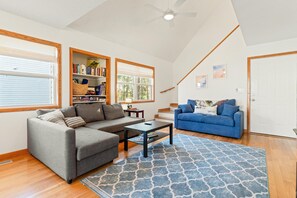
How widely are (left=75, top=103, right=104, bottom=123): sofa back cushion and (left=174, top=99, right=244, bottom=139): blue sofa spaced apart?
219 centimetres

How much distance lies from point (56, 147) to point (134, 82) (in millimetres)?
3627

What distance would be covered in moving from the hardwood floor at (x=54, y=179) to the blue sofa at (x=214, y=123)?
2.53 ft

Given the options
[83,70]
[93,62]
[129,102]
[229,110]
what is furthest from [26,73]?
[229,110]

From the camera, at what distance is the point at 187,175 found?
6.68 feet

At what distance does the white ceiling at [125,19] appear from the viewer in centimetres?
245

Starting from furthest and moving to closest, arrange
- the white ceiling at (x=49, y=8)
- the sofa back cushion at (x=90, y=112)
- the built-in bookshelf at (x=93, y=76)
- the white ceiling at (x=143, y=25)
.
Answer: the built-in bookshelf at (x=93, y=76) → the white ceiling at (x=143, y=25) → the sofa back cushion at (x=90, y=112) → the white ceiling at (x=49, y=8)

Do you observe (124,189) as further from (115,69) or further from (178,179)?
(115,69)

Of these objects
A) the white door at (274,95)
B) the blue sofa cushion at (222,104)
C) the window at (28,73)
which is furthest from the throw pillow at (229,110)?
the window at (28,73)

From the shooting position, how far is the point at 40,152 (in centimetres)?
234

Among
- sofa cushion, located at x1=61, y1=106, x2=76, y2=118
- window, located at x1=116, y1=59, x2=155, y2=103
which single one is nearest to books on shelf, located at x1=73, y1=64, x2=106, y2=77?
window, located at x1=116, y1=59, x2=155, y2=103

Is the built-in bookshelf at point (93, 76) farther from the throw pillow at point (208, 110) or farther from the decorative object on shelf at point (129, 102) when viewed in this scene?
the throw pillow at point (208, 110)

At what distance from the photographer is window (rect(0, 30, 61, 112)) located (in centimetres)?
265

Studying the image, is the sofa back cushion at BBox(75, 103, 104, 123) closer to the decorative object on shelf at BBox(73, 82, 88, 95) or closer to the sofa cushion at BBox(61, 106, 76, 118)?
the sofa cushion at BBox(61, 106, 76, 118)

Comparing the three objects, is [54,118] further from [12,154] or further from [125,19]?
[125,19]
